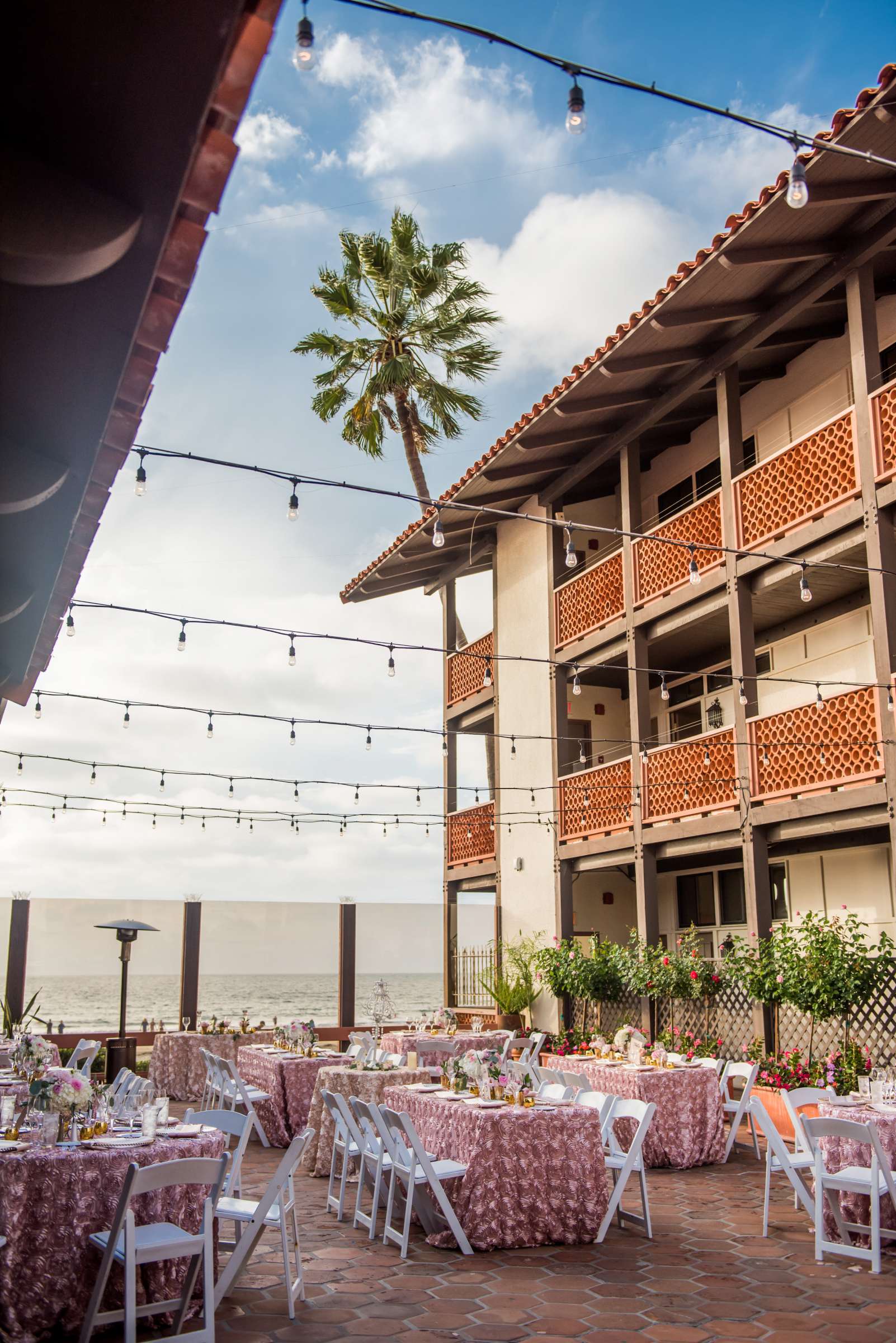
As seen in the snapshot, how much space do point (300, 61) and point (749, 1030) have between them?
12.5 meters

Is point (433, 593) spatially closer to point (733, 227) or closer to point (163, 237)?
point (733, 227)

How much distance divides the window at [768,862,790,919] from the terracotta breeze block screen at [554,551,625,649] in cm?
392

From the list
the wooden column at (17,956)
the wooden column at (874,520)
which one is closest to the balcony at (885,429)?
the wooden column at (874,520)

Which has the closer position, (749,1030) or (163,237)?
(163,237)

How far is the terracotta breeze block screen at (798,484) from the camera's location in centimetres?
1104

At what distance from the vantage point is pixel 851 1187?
629cm

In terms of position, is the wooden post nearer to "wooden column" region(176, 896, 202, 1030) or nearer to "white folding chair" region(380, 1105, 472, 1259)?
"wooden column" region(176, 896, 202, 1030)

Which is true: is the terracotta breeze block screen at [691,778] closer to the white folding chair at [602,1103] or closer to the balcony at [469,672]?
the balcony at [469,672]

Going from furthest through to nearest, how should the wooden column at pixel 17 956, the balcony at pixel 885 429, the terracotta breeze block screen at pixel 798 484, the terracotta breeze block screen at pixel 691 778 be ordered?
the wooden column at pixel 17 956 → the terracotta breeze block screen at pixel 691 778 → the terracotta breeze block screen at pixel 798 484 → the balcony at pixel 885 429

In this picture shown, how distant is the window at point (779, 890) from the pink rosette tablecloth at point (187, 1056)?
6707 mm

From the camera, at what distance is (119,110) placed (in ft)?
7.15

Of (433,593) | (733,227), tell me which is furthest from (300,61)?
(433,593)

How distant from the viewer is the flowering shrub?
11.7 m

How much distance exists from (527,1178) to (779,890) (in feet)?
26.9
